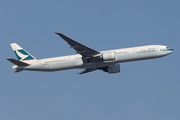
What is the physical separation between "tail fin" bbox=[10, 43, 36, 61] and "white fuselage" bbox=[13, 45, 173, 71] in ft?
10.8

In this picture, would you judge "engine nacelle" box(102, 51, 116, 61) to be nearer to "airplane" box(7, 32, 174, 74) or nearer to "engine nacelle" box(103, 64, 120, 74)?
"airplane" box(7, 32, 174, 74)

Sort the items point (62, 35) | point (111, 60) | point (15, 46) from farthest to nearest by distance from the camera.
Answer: point (15, 46) < point (111, 60) < point (62, 35)

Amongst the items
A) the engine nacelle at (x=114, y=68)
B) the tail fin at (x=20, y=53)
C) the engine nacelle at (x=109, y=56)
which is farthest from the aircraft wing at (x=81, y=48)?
the tail fin at (x=20, y=53)

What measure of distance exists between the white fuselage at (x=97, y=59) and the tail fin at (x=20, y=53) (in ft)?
10.8

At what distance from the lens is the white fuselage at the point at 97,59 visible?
52688mm

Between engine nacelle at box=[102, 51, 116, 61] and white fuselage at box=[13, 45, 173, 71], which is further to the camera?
white fuselage at box=[13, 45, 173, 71]

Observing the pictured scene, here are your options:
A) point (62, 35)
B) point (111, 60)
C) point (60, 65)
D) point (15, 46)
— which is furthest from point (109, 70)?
point (15, 46)

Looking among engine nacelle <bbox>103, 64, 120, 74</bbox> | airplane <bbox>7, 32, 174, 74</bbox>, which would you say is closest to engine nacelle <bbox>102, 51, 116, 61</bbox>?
airplane <bbox>7, 32, 174, 74</bbox>

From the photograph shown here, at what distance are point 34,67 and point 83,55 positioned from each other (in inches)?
426

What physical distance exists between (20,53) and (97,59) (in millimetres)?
18077

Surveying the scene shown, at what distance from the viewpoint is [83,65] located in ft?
176

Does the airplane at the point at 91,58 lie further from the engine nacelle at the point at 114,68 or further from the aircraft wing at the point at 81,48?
the engine nacelle at the point at 114,68

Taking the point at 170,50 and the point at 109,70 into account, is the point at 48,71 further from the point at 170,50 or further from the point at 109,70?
the point at 170,50

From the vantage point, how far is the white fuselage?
173ft
